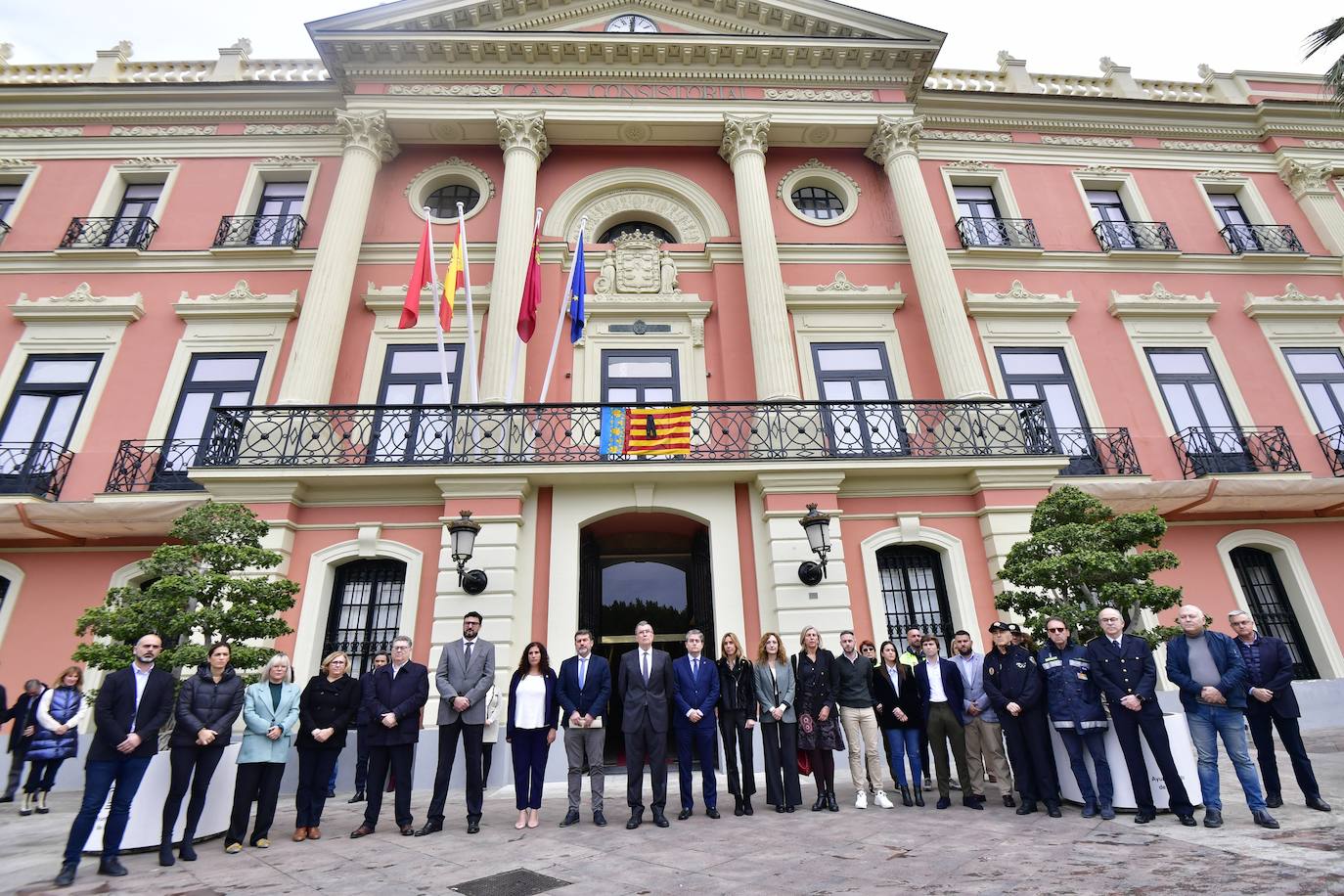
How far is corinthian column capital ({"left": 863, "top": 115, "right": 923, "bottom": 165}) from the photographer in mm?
15266

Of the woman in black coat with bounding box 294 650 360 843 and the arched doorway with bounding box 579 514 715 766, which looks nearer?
the woman in black coat with bounding box 294 650 360 843

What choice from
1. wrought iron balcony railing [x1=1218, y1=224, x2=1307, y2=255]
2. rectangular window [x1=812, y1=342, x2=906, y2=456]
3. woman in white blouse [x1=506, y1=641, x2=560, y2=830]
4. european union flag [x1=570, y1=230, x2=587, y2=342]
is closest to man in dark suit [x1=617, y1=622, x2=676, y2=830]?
woman in white blouse [x1=506, y1=641, x2=560, y2=830]

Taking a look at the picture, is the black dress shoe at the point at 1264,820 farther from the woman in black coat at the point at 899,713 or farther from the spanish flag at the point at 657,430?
Answer: the spanish flag at the point at 657,430

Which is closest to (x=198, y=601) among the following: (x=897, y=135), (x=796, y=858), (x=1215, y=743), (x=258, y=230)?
(x=796, y=858)

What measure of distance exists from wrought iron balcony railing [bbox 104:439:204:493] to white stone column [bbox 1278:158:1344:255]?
25.4m

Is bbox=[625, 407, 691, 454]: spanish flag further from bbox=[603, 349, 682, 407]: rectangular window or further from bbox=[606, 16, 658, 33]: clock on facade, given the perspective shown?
bbox=[606, 16, 658, 33]: clock on facade

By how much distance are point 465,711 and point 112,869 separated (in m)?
2.68

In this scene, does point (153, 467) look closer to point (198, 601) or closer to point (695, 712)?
point (198, 601)

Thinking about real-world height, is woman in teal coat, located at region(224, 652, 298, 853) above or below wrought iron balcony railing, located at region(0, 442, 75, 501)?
below

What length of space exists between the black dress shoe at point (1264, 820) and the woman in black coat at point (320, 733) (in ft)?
24.9

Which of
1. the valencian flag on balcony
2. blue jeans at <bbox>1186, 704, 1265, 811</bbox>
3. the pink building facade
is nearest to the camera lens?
blue jeans at <bbox>1186, 704, 1265, 811</bbox>

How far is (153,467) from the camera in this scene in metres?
12.1

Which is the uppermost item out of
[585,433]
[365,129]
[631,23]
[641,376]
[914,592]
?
[631,23]

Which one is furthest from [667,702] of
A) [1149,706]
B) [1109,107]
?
[1109,107]
